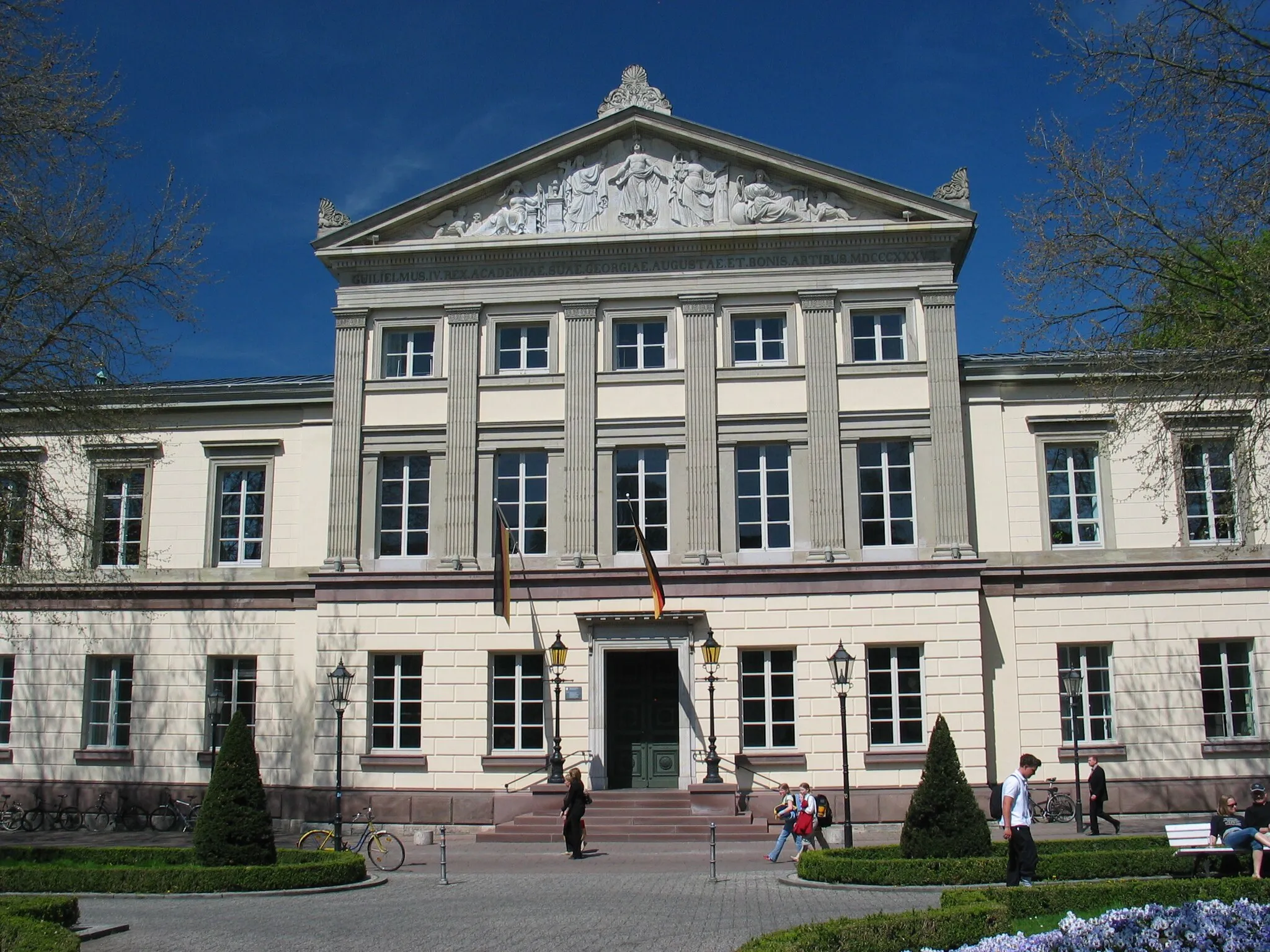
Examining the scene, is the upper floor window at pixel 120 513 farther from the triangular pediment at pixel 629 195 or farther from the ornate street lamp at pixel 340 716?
the triangular pediment at pixel 629 195

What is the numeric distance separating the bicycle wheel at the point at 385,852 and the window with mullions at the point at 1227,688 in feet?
63.0

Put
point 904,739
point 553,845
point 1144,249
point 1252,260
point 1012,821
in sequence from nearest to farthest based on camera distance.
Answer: point 1012,821, point 1252,260, point 1144,249, point 553,845, point 904,739

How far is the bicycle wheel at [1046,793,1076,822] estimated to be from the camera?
29.5 meters

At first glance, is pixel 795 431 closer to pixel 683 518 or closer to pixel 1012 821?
pixel 683 518

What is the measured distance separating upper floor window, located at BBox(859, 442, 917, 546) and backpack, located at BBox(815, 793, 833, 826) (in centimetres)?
668

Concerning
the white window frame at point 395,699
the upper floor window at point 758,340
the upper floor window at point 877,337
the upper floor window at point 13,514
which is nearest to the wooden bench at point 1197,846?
the upper floor window at point 877,337

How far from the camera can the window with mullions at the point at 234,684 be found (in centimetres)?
3284

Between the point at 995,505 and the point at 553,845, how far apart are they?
1361 cm

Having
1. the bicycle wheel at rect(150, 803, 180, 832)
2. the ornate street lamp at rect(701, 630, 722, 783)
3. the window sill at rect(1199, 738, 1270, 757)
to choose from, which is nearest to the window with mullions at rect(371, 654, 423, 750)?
the bicycle wheel at rect(150, 803, 180, 832)

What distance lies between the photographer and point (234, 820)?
21016 mm

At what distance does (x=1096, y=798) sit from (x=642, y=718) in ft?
34.8

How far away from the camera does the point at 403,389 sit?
106ft

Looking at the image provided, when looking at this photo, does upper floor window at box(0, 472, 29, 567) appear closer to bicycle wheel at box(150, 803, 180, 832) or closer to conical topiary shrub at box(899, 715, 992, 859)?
bicycle wheel at box(150, 803, 180, 832)

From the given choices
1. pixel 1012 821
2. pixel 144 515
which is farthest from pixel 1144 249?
pixel 144 515
